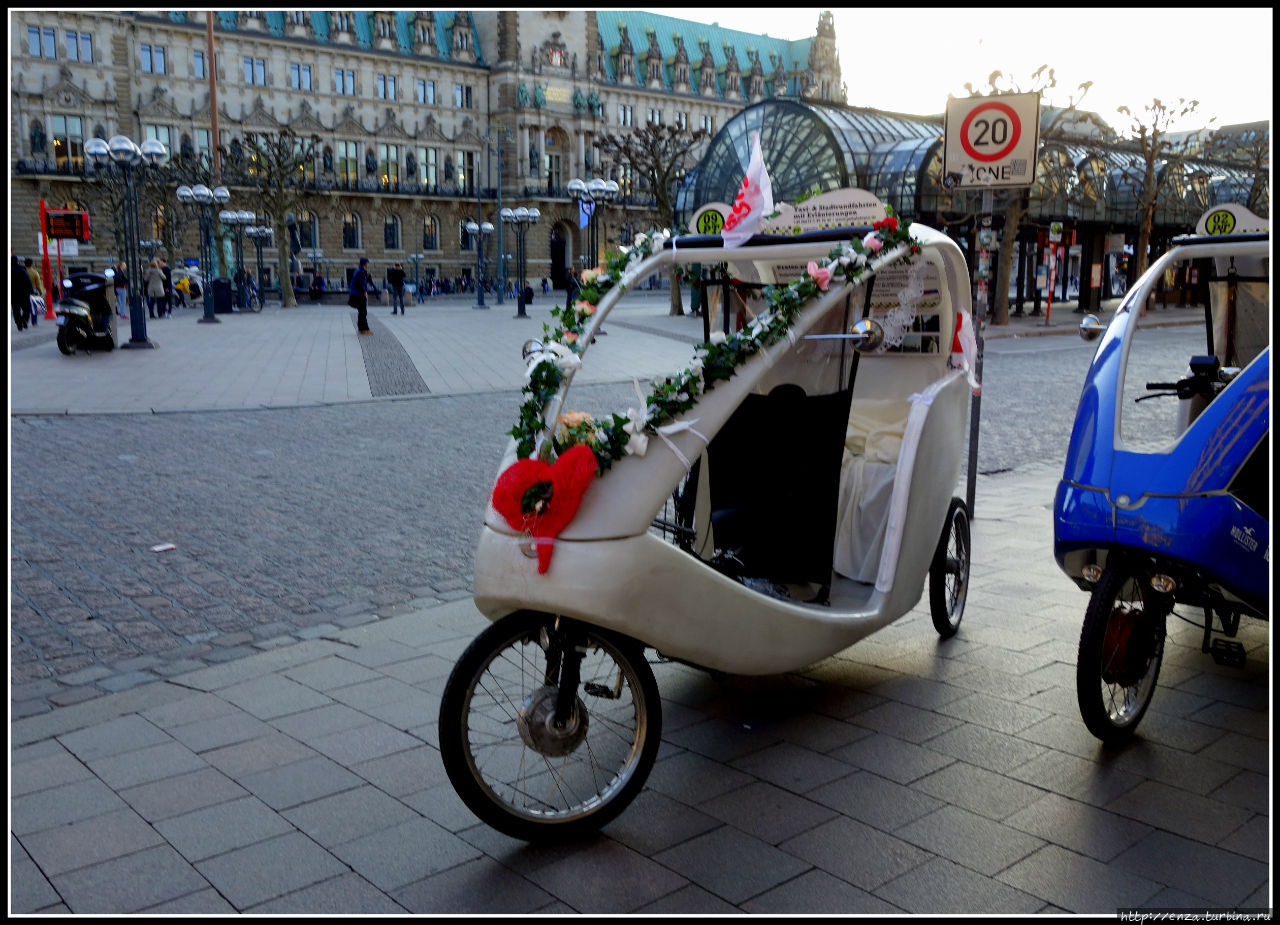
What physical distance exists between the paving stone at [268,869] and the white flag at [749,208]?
8.32 ft

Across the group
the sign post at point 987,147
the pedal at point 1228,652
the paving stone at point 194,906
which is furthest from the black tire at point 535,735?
the sign post at point 987,147

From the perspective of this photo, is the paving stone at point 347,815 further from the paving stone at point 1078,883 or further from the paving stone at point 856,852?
the paving stone at point 1078,883

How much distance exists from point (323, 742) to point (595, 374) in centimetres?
1437

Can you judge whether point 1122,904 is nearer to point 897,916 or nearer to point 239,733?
point 897,916

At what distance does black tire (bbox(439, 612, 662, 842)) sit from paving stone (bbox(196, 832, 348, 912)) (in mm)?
445

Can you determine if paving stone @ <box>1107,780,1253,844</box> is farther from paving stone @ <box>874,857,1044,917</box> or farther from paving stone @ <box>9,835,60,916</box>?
paving stone @ <box>9,835,60,916</box>

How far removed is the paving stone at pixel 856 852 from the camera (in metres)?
3.31

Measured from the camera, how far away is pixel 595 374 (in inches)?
727

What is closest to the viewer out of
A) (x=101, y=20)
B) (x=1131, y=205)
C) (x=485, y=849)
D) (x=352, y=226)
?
(x=485, y=849)

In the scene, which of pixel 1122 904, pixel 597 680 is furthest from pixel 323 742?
pixel 1122 904

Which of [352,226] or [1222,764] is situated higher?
[352,226]

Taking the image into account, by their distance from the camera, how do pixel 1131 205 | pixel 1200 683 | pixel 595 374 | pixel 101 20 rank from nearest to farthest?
pixel 1200 683 → pixel 595 374 → pixel 1131 205 → pixel 101 20

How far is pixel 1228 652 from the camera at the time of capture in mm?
4602

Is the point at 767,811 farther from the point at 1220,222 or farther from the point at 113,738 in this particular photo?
the point at 1220,222
